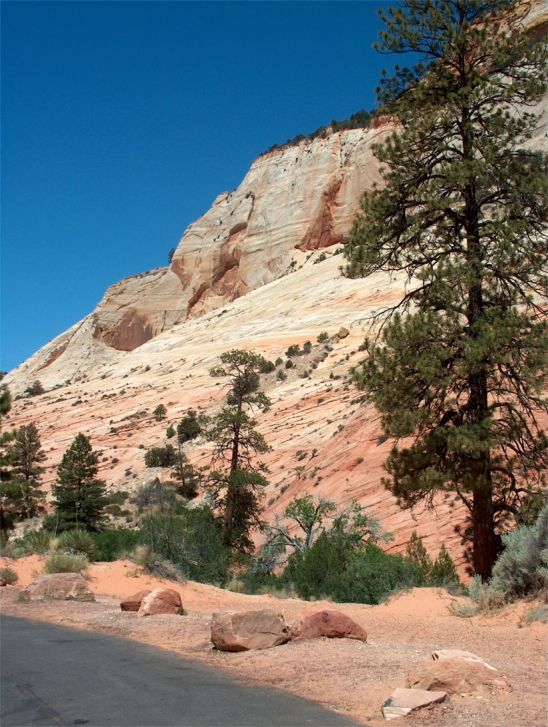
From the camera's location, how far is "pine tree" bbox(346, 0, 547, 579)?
10.8 meters

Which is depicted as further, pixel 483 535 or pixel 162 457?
pixel 162 457

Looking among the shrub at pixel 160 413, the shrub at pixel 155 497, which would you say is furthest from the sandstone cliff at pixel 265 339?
the shrub at pixel 155 497

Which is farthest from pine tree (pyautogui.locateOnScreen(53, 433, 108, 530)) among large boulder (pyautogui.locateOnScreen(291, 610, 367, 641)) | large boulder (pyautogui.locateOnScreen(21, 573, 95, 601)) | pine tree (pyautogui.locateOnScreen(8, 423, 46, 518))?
large boulder (pyautogui.locateOnScreen(291, 610, 367, 641))

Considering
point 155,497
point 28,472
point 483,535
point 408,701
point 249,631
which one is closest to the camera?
point 408,701

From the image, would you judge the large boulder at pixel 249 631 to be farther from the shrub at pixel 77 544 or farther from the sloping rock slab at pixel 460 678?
→ the shrub at pixel 77 544

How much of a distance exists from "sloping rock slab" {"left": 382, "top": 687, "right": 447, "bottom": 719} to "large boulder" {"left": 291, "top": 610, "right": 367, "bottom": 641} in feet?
8.26

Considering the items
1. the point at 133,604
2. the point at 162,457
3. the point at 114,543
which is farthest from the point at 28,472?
the point at 133,604

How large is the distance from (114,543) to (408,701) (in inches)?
Result: 569

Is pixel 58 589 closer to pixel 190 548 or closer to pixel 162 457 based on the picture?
pixel 190 548

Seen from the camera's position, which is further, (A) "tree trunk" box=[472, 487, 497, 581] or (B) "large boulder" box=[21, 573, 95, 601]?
(B) "large boulder" box=[21, 573, 95, 601]

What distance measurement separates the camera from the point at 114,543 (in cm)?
1852

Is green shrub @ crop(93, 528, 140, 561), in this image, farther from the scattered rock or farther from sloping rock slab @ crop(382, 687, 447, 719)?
sloping rock slab @ crop(382, 687, 447, 719)

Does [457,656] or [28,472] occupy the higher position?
[28,472]

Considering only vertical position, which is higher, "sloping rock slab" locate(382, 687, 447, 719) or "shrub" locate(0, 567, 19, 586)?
"shrub" locate(0, 567, 19, 586)
